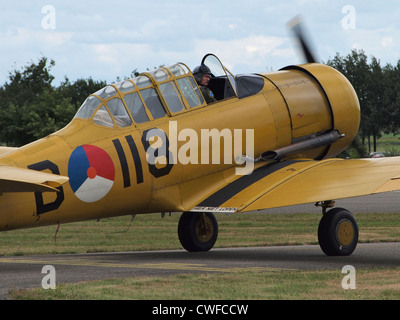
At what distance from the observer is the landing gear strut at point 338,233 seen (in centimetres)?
→ 1431

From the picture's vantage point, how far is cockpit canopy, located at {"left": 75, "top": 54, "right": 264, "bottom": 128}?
1349 centimetres

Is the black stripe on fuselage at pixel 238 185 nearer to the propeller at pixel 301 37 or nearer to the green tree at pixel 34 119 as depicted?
the propeller at pixel 301 37

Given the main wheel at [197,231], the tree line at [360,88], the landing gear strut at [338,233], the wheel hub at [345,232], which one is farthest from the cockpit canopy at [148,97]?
the tree line at [360,88]

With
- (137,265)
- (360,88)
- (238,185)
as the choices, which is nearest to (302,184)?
(238,185)

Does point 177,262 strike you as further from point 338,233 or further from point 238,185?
point 338,233

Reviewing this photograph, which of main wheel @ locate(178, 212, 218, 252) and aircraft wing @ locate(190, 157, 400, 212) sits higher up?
aircraft wing @ locate(190, 157, 400, 212)

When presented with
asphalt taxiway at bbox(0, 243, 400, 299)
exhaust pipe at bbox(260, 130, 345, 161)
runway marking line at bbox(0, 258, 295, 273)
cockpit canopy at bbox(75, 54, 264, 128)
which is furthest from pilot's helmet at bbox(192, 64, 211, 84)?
runway marking line at bbox(0, 258, 295, 273)

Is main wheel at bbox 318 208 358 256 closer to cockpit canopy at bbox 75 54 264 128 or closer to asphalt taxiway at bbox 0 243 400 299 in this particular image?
asphalt taxiway at bbox 0 243 400 299

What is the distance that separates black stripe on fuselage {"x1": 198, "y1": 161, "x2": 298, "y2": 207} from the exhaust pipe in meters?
0.18

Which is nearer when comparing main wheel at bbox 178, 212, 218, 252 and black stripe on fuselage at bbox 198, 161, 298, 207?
black stripe on fuselage at bbox 198, 161, 298, 207

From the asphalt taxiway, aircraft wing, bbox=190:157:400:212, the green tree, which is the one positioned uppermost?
the green tree

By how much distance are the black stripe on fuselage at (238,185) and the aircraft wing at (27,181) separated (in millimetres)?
4410

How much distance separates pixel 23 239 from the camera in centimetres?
2009
